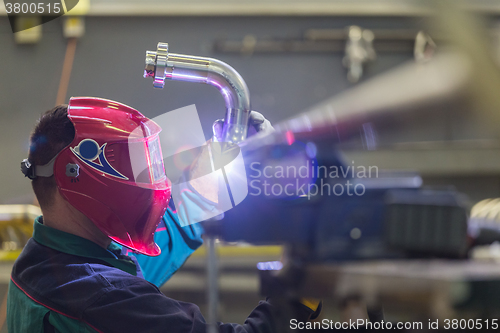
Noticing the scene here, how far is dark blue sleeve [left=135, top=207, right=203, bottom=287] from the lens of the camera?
3.13 feet

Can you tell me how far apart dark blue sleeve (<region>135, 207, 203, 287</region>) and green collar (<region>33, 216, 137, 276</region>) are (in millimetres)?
164

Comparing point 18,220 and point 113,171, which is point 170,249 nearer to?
point 113,171

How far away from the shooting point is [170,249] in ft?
3.17

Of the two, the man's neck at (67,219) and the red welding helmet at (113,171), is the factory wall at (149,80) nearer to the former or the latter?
the red welding helmet at (113,171)

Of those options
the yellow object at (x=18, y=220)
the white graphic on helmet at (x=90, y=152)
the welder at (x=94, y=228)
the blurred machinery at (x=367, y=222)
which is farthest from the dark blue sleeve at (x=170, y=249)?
the yellow object at (x=18, y=220)

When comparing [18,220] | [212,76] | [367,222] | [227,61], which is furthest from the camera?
[227,61]

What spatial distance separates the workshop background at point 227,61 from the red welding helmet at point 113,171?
0.22m

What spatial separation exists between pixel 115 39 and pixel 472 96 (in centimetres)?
195

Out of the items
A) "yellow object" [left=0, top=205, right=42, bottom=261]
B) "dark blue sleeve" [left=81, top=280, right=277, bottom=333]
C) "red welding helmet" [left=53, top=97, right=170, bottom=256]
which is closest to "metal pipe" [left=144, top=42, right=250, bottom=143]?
"red welding helmet" [left=53, top=97, right=170, bottom=256]

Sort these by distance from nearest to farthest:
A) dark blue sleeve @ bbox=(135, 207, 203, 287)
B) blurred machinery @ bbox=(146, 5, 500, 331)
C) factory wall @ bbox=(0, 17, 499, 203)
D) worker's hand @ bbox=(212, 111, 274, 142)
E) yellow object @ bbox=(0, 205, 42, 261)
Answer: blurred machinery @ bbox=(146, 5, 500, 331) < worker's hand @ bbox=(212, 111, 274, 142) < dark blue sleeve @ bbox=(135, 207, 203, 287) < factory wall @ bbox=(0, 17, 499, 203) < yellow object @ bbox=(0, 205, 42, 261)

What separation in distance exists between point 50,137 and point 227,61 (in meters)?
1.87

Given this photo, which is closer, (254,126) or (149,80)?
(254,126)

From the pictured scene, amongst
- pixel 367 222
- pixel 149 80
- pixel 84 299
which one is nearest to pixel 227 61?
pixel 149 80

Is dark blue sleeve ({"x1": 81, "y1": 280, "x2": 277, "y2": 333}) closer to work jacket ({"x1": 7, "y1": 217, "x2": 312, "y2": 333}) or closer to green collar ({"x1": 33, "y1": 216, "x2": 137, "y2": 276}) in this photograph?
work jacket ({"x1": 7, "y1": 217, "x2": 312, "y2": 333})
